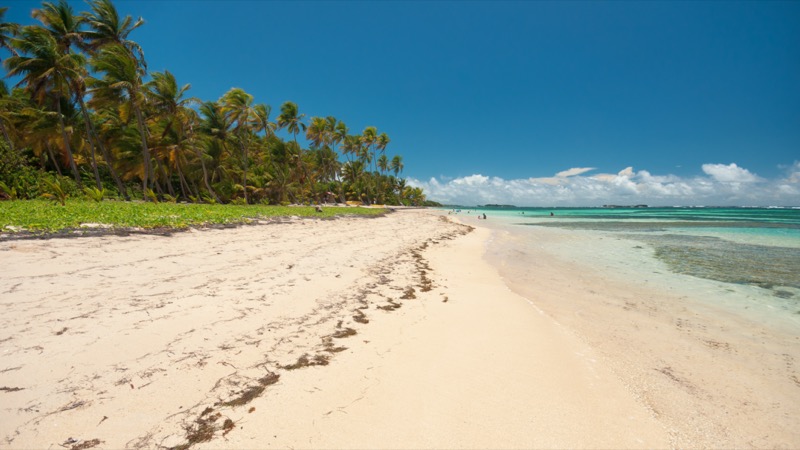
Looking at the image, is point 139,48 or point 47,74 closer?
point 47,74

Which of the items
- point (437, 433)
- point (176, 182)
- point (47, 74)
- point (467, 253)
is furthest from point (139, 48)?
point (437, 433)

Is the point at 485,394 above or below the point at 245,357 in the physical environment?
below

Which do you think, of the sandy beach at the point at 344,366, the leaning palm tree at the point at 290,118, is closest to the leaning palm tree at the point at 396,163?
the leaning palm tree at the point at 290,118

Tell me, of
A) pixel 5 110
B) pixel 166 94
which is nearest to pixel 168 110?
pixel 166 94

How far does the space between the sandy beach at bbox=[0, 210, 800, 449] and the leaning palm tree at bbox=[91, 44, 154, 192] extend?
A: 73.7ft

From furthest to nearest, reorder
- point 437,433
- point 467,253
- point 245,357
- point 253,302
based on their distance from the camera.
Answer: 1. point 467,253
2. point 253,302
3. point 245,357
4. point 437,433

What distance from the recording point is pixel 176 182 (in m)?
35.8

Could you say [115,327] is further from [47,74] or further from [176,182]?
[176,182]

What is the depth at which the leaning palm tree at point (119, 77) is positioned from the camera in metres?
20.6

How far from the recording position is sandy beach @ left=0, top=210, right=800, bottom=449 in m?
2.08

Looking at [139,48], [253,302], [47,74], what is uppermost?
[139,48]

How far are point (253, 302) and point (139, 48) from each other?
3041 cm

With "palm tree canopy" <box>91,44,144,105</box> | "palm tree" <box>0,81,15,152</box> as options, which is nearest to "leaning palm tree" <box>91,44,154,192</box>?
"palm tree canopy" <box>91,44,144,105</box>

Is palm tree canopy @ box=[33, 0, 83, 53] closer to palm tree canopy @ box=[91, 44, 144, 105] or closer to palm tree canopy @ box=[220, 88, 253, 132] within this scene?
palm tree canopy @ box=[91, 44, 144, 105]
